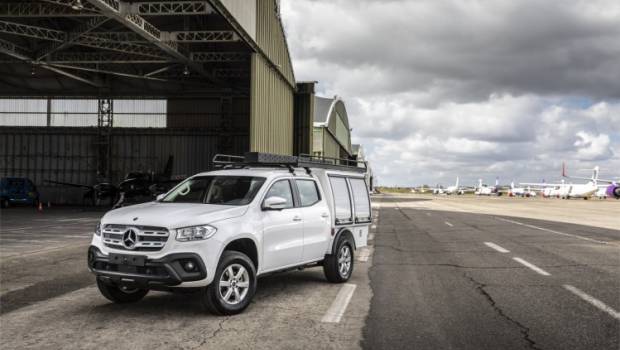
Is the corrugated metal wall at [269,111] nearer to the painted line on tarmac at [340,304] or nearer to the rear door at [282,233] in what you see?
the painted line on tarmac at [340,304]

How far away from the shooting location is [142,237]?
5.91m

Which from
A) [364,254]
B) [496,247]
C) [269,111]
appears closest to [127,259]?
[364,254]

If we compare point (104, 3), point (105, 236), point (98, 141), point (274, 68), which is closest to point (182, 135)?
point (98, 141)

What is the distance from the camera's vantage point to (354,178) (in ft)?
31.3

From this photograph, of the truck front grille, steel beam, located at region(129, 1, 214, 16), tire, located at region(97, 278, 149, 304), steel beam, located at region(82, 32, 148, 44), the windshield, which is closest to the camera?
the truck front grille

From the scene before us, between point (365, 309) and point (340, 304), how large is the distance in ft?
1.40

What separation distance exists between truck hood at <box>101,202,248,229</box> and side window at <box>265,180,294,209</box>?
77cm

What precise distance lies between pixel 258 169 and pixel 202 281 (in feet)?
8.20

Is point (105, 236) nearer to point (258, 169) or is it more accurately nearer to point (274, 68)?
point (258, 169)

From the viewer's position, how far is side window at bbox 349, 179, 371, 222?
930 cm

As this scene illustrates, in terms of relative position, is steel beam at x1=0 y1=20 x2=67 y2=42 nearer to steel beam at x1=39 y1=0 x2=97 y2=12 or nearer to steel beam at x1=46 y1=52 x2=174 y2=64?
steel beam at x1=46 y1=52 x2=174 y2=64

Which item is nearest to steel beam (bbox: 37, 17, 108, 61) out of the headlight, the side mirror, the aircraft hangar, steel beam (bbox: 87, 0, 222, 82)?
steel beam (bbox: 87, 0, 222, 82)

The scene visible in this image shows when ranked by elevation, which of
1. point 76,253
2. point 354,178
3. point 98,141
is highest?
point 98,141

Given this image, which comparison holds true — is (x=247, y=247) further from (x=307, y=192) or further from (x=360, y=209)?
(x=360, y=209)
